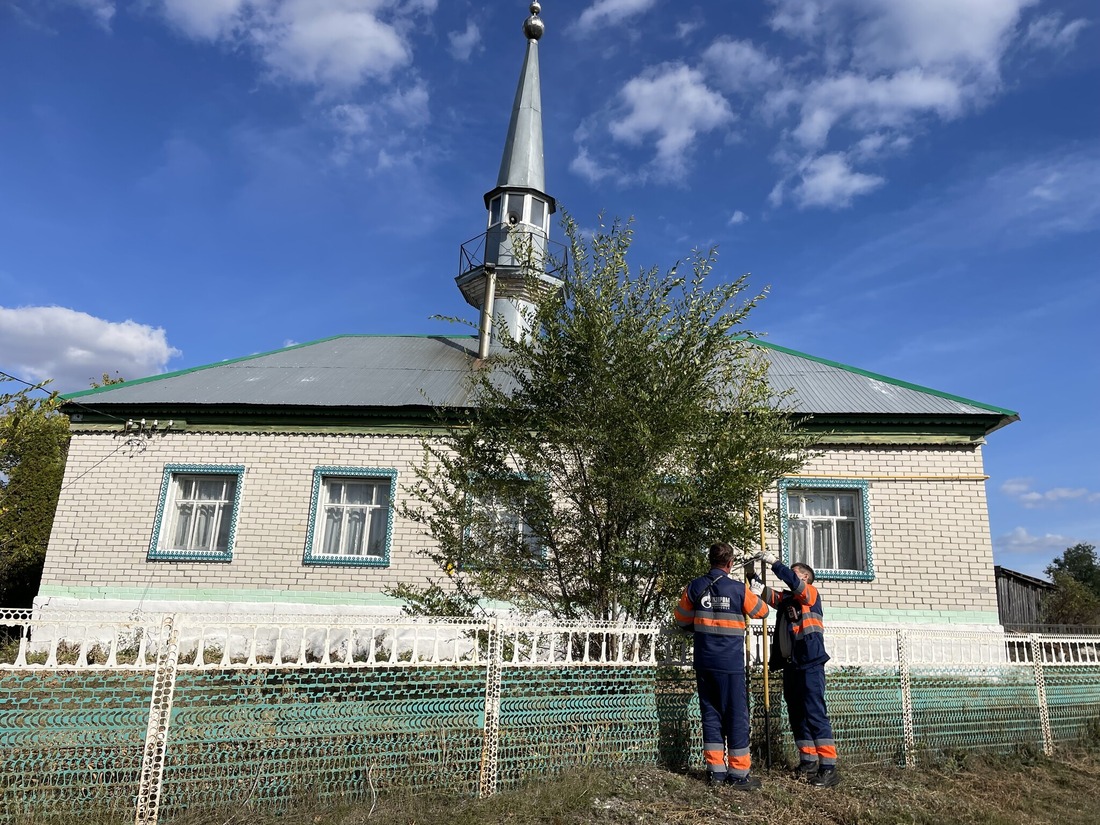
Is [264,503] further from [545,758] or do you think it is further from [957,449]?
[957,449]

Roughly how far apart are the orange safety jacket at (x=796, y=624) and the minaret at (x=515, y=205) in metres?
9.98

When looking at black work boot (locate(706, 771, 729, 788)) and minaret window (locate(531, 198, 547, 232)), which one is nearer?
black work boot (locate(706, 771, 729, 788))

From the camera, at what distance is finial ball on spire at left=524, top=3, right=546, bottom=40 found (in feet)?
65.7

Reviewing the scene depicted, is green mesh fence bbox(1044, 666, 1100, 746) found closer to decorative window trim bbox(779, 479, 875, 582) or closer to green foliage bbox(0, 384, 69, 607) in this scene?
decorative window trim bbox(779, 479, 875, 582)

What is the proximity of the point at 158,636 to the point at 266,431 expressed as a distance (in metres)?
9.01

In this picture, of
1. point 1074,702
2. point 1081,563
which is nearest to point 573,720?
point 1074,702

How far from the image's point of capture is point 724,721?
5.45 m

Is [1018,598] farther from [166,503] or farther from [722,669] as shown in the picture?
[166,503]

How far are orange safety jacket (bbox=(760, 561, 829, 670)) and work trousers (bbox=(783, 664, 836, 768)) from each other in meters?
0.09

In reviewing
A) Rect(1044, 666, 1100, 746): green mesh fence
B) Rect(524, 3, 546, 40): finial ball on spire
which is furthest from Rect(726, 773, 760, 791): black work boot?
Rect(524, 3, 546, 40): finial ball on spire

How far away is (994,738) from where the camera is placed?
23.2ft

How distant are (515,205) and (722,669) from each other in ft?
47.9

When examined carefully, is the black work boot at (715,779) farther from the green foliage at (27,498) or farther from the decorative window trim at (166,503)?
the green foliage at (27,498)

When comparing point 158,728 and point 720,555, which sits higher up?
point 720,555
